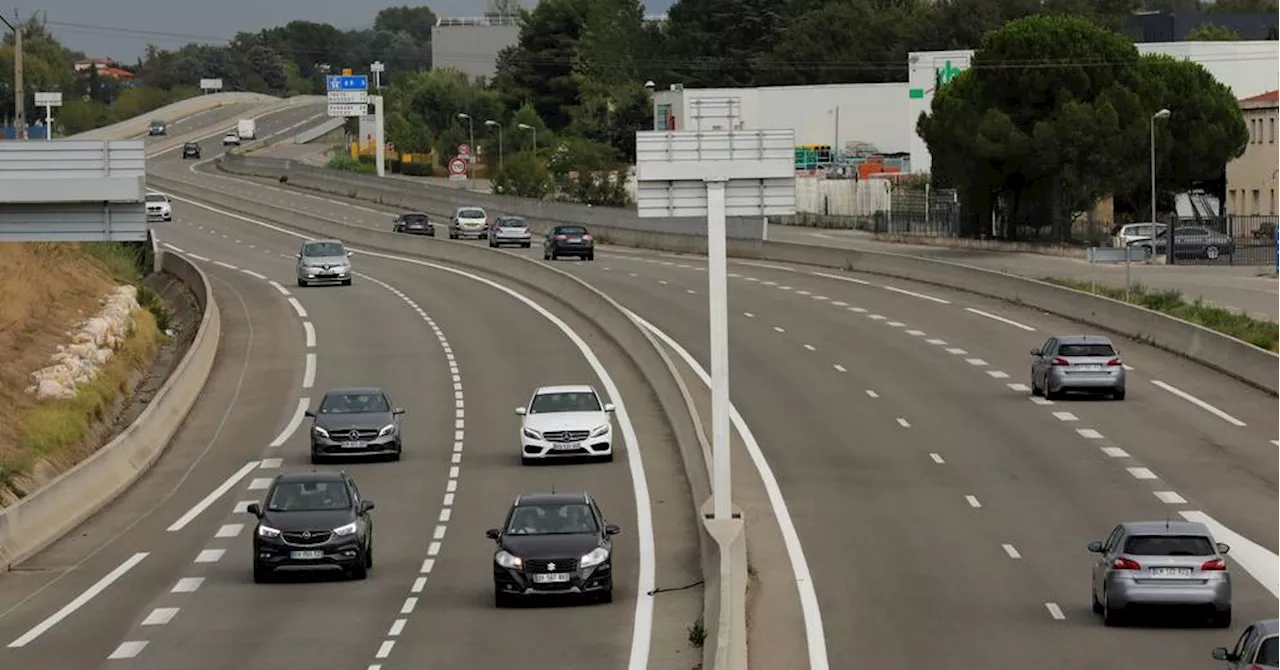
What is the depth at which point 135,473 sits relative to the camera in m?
44.2

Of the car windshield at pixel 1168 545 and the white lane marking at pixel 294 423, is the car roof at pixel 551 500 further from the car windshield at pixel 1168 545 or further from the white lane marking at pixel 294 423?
the white lane marking at pixel 294 423

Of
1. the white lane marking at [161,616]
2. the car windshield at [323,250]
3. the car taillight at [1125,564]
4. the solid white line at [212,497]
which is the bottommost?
the solid white line at [212,497]

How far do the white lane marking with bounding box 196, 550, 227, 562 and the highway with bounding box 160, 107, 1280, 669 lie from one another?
8.98m

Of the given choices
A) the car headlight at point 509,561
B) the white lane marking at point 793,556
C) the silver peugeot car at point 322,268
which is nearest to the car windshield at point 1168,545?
the white lane marking at point 793,556

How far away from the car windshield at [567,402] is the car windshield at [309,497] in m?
12.4

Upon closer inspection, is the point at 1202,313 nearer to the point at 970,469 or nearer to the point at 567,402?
the point at 970,469

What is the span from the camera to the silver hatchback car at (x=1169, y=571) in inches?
1000

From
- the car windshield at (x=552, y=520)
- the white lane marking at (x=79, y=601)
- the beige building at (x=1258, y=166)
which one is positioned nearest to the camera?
the white lane marking at (x=79, y=601)

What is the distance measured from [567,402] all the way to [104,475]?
9069 mm

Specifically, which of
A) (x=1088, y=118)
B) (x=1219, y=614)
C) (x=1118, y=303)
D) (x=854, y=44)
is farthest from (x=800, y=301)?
(x=854, y=44)

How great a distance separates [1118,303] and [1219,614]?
38.4 m

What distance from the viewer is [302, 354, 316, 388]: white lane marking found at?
187 ft

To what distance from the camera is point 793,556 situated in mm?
32719

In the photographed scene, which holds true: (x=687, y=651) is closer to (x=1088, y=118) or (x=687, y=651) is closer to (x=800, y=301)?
(x=800, y=301)
